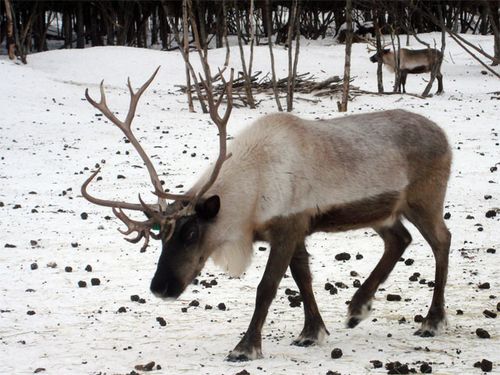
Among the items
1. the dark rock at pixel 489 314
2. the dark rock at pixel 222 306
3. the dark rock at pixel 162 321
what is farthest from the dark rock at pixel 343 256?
the dark rock at pixel 162 321

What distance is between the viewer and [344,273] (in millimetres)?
6359

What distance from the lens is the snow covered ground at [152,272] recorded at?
4457 mm

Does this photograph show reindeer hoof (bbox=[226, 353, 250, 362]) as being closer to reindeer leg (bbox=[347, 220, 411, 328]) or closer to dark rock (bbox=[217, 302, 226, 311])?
reindeer leg (bbox=[347, 220, 411, 328])

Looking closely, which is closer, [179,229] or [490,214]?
[179,229]

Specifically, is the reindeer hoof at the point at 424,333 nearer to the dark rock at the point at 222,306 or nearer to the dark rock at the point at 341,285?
the dark rock at the point at 341,285

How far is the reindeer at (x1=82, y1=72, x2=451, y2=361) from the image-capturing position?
14.4 feet

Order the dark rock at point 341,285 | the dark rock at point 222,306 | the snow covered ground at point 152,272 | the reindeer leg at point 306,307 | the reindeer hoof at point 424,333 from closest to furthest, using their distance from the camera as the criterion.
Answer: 1. the snow covered ground at point 152,272
2. the reindeer leg at point 306,307
3. the reindeer hoof at point 424,333
4. the dark rock at point 222,306
5. the dark rock at point 341,285

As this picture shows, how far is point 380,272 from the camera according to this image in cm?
520

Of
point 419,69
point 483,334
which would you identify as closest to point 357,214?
point 483,334

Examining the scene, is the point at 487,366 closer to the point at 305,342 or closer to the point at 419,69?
the point at 305,342

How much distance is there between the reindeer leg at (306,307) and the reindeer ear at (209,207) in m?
0.61

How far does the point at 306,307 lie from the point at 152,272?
1984mm

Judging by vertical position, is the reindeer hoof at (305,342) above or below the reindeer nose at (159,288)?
below

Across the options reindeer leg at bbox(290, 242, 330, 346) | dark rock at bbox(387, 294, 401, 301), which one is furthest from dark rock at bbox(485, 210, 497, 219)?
reindeer leg at bbox(290, 242, 330, 346)
